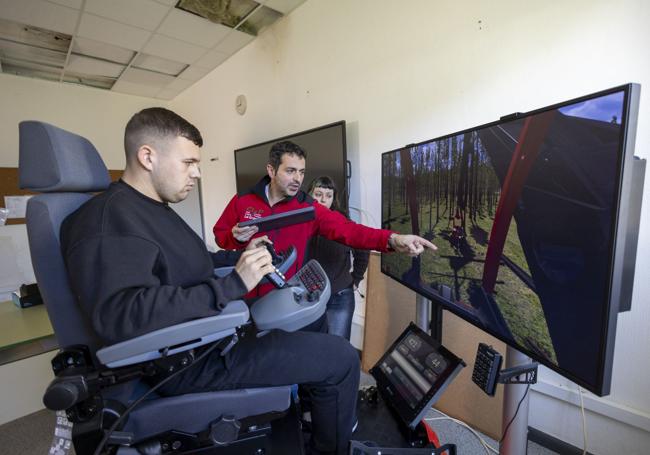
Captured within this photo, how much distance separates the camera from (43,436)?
1746 millimetres

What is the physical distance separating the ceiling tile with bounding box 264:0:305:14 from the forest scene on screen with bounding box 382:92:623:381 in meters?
2.08

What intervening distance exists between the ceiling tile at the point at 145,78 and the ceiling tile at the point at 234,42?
113cm

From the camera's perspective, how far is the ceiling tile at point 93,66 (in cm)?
330

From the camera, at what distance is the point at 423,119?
1.82 metres

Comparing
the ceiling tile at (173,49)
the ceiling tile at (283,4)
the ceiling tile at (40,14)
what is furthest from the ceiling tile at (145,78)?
the ceiling tile at (283,4)

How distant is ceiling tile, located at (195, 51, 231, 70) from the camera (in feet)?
10.8

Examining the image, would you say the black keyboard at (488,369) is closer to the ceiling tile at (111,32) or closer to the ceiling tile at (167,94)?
the ceiling tile at (111,32)

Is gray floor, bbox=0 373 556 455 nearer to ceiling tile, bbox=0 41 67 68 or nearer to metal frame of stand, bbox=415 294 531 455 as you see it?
metal frame of stand, bbox=415 294 531 455

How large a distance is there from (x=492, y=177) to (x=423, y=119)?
1084mm

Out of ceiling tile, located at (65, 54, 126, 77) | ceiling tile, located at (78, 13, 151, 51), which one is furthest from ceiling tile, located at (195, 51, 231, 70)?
ceiling tile, located at (65, 54, 126, 77)

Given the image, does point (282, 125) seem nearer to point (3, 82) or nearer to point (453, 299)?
point (453, 299)

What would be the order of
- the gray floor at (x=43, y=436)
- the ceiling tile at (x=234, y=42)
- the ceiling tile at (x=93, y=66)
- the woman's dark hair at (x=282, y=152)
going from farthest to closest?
the ceiling tile at (x=93, y=66)
the ceiling tile at (x=234, y=42)
the woman's dark hair at (x=282, y=152)
the gray floor at (x=43, y=436)

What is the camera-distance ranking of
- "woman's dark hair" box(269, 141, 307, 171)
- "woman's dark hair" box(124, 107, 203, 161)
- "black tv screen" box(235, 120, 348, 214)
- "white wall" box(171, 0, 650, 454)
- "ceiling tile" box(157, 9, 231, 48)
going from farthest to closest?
"ceiling tile" box(157, 9, 231, 48)
"black tv screen" box(235, 120, 348, 214)
"woman's dark hair" box(269, 141, 307, 171)
"white wall" box(171, 0, 650, 454)
"woman's dark hair" box(124, 107, 203, 161)

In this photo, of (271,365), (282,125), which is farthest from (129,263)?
(282,125)
